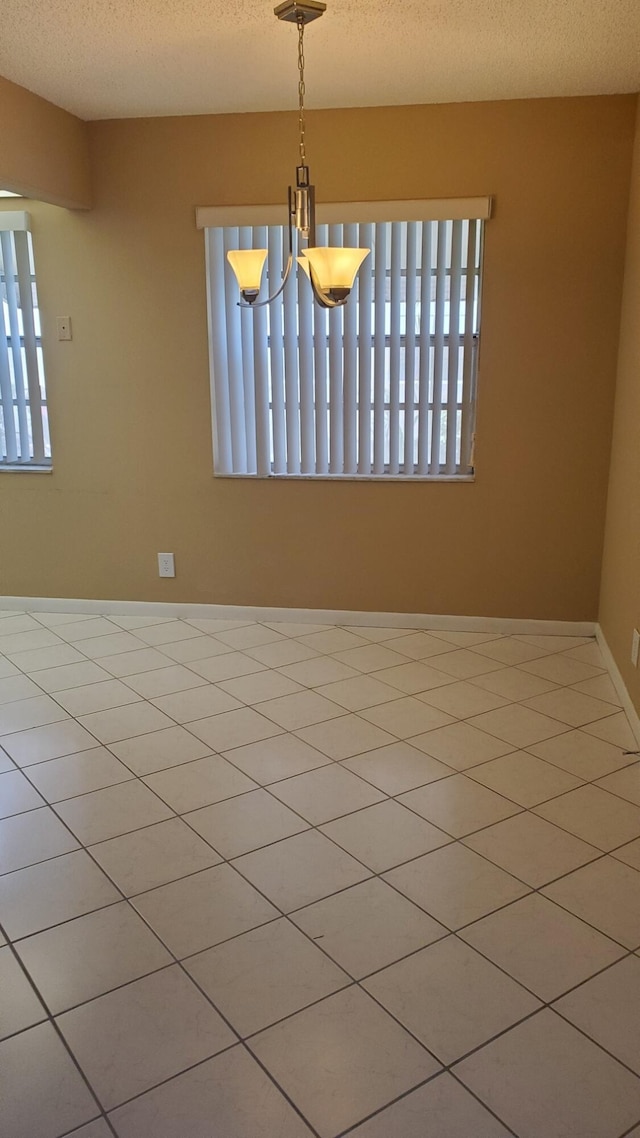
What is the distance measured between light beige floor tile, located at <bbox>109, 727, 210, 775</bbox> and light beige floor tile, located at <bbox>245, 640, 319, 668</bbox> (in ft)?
2.57

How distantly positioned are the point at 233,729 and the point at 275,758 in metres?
0.29

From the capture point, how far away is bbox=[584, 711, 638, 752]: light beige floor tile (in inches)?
118

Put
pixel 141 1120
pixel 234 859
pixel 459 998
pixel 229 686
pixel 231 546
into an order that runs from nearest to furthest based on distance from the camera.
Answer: pixel 141 1120 < pixel 459 998 < pixel 234 859 < pixel 229 686 < pixel 231 546

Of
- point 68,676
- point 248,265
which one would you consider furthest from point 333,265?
point 68,676

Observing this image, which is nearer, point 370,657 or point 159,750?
point 159,750

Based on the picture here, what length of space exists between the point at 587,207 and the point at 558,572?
1645mm

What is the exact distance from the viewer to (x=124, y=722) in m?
3.20

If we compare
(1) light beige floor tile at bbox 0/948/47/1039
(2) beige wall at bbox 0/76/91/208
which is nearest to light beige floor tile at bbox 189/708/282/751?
(1) light beige floor tile at bbox 0/948/47/1039

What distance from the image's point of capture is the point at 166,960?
193cm

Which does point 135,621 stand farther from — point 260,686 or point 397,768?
point 397,768

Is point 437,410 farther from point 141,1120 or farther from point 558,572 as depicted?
point 141,1120

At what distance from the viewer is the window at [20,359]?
4238 millimetres

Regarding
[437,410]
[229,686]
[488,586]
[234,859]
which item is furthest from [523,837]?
[437,410]

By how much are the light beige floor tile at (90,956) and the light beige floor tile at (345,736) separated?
1.04 meters
